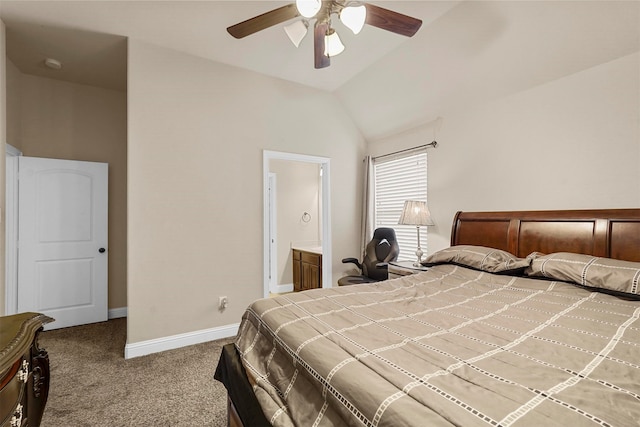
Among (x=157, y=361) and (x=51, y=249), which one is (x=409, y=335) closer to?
(x=157, y=361)

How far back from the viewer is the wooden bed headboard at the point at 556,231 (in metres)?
1.98

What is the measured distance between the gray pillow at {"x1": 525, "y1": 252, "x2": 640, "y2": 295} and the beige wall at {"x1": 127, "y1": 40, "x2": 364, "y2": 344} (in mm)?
2563

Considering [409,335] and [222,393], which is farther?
[222,393]

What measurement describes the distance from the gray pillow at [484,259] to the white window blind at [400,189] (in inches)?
39.1

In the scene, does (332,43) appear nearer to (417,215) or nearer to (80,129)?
(417,215)

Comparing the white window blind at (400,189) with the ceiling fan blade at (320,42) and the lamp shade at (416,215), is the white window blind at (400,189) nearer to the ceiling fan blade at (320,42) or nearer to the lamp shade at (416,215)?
the lamp shade at (416,215)

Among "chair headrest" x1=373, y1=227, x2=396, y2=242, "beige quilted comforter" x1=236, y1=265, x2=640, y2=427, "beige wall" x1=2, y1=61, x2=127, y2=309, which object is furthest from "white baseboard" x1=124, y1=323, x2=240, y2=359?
"chair headrest" x1=373, y1=227, x2=396, y2=242

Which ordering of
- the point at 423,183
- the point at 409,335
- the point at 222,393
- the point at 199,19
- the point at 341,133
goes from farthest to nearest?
the point at 341,133
the point at 423,183
the point at 199,19
the point at 222,393
the point at 409,335

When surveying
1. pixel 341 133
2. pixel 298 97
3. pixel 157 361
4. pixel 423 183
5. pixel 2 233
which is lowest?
pixel 157 361

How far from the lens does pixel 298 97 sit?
12.0ft

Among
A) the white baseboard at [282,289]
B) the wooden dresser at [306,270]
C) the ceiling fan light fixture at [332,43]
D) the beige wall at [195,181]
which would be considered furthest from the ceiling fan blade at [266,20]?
the white baseboard at [282,289]

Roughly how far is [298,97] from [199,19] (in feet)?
4.69

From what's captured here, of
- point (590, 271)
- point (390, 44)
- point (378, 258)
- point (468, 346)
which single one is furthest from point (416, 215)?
point (468, 346)

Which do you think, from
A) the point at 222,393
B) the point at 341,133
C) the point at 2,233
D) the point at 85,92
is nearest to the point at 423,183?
the point at 341,133
